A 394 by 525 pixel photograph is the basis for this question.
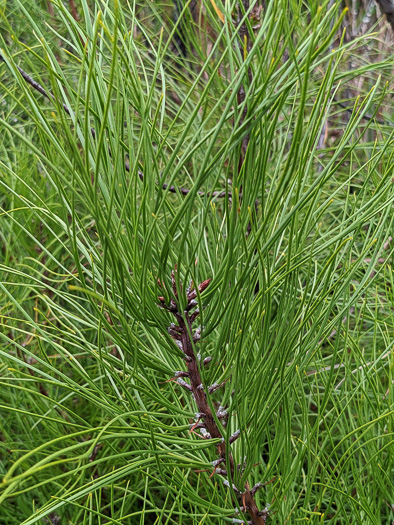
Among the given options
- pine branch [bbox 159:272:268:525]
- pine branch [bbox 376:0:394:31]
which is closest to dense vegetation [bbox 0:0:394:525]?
pine branch [bbox 159:272:268:525]

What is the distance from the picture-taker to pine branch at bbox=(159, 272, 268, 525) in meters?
0.40

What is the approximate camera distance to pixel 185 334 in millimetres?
410

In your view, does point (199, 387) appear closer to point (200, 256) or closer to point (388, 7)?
point (200, 256)

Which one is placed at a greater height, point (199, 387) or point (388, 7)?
point (388, 7)

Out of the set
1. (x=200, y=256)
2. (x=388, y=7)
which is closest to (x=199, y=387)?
(x=200, y=256)

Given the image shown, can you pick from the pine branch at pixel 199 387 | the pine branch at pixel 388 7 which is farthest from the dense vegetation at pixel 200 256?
the pine branch at pixel 388 7

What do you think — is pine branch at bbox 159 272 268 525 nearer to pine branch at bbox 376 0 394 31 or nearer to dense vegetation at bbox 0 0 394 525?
dense vegetation at bbox 0 0 394 525

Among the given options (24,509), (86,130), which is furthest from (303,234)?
(24,509)

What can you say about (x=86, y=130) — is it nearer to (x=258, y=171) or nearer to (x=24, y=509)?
(x=258, y=171)

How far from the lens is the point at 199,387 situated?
43 cm

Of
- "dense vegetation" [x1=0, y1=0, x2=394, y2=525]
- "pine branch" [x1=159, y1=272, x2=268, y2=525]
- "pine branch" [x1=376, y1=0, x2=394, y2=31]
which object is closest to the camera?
"dense vegetation" [x1=0, y1=0, x2=394, y2=525]

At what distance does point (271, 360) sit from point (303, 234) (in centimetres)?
11

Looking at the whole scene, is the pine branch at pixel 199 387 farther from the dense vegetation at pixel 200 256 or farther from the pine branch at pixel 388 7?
the pine branch at pixel 388 7

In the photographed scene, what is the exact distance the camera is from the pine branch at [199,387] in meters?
0.40
